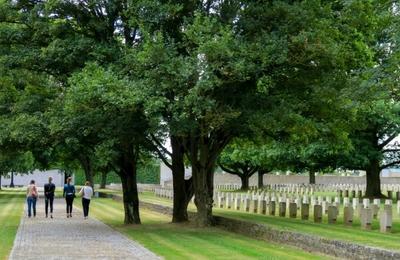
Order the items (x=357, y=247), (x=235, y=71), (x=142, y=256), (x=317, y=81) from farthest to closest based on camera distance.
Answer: (x=317, y=81) → (x=235, y=71) → (x=142, y=256) → (x=357, y=247)

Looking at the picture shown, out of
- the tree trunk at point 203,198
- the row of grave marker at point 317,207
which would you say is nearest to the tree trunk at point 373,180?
the row of grave marker at point 317,207

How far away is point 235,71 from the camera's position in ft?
59.4

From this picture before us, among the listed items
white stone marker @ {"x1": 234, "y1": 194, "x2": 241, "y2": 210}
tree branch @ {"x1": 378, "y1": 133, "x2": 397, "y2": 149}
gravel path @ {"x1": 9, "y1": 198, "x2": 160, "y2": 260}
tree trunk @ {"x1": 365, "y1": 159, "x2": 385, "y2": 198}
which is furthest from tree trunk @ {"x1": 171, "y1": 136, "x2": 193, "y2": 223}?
tree branch @ {"x1": 378, "y1": 133, "x2": 397, "y2": 149}

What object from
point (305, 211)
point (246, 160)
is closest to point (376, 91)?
point (305, 211)

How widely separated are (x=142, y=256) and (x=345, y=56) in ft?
33.1

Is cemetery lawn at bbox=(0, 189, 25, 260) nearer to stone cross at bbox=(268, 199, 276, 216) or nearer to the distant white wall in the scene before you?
stone cross at bbox=(268, 199, 276, 216)

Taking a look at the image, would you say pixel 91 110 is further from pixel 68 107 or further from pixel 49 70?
pixel 49 70

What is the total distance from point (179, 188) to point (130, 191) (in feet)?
6.32

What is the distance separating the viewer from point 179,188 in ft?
83.3

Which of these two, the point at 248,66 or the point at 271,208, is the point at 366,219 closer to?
the point at 248,66

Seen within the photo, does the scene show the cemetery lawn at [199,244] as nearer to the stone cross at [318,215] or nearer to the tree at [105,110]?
the tree at [105,110]

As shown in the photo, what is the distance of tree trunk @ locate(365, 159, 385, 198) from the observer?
40.0 metres

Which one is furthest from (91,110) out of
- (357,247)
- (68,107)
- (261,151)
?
(261,151)

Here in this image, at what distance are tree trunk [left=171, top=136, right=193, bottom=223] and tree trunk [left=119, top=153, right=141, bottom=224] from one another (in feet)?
4.98
